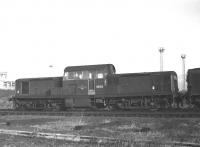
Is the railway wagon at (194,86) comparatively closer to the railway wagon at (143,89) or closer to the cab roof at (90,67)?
the railway wagon at (143,89)

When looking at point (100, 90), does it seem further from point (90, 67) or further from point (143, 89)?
point (143, 89)

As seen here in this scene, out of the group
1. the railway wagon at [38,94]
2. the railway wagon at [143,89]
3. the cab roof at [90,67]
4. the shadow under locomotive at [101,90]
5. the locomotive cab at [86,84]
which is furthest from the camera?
the railway wagon at [38,94]

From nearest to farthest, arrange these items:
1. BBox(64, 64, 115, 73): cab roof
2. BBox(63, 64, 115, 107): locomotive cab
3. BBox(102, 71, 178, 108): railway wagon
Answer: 1. BBox(102, 71, 178, 108): railway wagon
2. BBox(63, 64, 115, 107): locomotive cab
3. BBox(64, 64, 115, 73): cab roof

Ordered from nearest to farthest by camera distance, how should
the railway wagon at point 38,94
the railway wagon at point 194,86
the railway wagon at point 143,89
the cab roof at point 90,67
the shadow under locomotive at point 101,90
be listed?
1. the railway wagon at point 194,86
2. the railway wagon at point 143,89
3. the shadow under locomotive at point 101,90
4. the cab roof at point 90,67
5. the railway wagon at point 38,94

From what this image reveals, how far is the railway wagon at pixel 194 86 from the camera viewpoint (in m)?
20.5

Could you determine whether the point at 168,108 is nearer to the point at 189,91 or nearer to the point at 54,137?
the point at 189,91

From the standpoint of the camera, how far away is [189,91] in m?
21.1

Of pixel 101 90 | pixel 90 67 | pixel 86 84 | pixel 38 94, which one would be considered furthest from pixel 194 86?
pixel 38 94

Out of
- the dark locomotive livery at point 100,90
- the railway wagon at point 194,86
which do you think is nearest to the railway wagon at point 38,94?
the dark locomotive livery at point 100,90

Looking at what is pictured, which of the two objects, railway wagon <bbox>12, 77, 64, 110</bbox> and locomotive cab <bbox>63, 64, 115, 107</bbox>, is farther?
railway wagon <bbox>12, 77, 64, 110</bbox>

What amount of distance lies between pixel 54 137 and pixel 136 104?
43.8 ft

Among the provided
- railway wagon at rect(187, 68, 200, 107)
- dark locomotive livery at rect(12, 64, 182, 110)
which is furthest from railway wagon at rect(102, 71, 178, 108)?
railway wagon at rect(187, 68, 200, 107)

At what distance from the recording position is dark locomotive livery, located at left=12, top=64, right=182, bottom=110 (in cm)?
2228

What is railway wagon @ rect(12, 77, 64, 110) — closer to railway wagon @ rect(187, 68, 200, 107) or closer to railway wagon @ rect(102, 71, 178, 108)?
railway wagon @ rect(102, 71, 178, 108)
